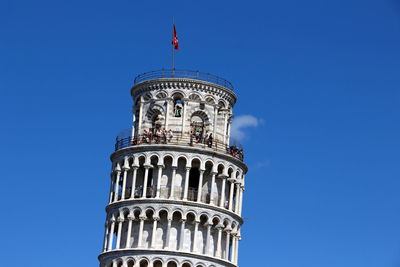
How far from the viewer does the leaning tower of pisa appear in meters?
107

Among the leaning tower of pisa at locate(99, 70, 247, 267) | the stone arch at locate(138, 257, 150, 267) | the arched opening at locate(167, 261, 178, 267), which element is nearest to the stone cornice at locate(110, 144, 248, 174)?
the leaning tower of pisa at locate(99, 70, 247, 267)

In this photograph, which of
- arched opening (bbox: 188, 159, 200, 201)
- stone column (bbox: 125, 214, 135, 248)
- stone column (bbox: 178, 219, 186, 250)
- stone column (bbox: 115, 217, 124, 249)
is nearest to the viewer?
stone column (bbox: 178, 219, 186, 250)

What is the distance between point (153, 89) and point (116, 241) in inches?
706

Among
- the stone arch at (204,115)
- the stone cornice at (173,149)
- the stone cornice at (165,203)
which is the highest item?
the stone arch at (204,115)

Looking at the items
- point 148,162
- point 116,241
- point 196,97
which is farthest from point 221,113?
point 116,241

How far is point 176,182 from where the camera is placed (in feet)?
359

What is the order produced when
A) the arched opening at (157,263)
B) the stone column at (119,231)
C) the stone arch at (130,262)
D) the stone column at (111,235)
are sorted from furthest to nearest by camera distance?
1. the stone column at (111,235)
2. the stone column at (119,231)
3. the stone arch at (130,262)
4. the arched opening at (157,263)

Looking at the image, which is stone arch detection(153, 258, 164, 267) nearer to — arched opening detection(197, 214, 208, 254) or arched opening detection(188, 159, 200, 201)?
arched opening detection(197, 214, 208, 254)

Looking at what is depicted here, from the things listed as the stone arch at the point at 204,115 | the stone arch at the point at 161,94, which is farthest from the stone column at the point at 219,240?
the stone arch at the point at 161,94

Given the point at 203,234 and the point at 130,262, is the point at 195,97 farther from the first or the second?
the point at 130,262

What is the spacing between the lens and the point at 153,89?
114375 millimetres

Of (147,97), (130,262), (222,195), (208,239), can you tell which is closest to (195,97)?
(147,97)

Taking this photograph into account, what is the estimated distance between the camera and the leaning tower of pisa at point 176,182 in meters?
107

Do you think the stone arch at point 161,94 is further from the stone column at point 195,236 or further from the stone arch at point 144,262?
the stone arch at point 144,262
